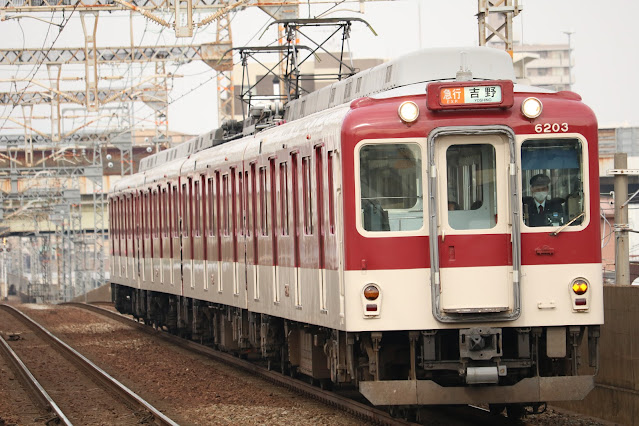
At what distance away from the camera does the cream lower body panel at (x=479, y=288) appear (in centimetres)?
1044

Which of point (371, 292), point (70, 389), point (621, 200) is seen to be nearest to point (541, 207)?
point (371, 292)

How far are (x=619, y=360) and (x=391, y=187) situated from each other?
397 centimetres

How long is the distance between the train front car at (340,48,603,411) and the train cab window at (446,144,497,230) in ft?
0.04

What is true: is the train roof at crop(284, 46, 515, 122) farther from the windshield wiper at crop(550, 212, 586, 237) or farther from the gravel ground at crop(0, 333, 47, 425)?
the gravel ground at crop(0, 333, 47, 425)

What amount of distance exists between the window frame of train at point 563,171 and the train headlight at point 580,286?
43 centimetres

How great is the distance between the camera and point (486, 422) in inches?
448

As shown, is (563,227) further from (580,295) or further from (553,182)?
(580,295)

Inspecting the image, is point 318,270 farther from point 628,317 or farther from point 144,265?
point 144,265

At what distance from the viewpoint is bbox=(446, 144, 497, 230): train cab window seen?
34.5 feet

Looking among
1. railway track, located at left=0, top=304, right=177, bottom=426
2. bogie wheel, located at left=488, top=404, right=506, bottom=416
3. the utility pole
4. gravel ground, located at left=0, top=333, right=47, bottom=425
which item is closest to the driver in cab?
bogie wheel, located at left=488, top=404, right=506, bottom=416

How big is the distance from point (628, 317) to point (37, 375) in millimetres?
9435

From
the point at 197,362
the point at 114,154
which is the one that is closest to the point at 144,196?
the point at 197,362

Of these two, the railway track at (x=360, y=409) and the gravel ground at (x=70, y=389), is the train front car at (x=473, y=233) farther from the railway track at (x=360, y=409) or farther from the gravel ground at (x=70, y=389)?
the gravel ground at (x=70, y=389)

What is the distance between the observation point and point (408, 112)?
10508 mm
